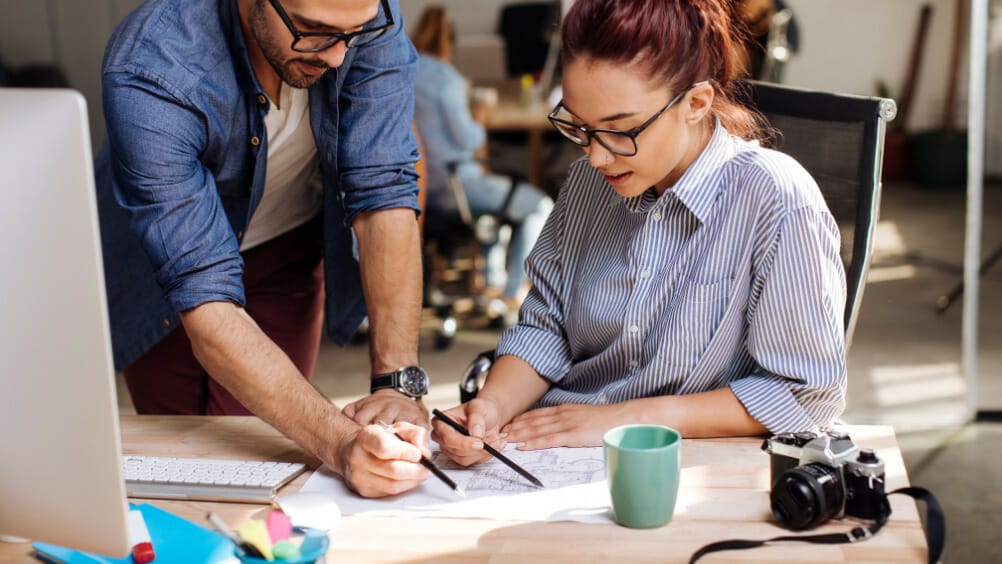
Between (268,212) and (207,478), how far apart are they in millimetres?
684

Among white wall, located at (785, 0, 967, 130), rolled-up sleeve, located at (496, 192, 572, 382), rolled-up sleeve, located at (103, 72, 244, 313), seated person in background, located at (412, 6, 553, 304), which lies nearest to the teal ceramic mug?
rolled-up sleeve, located at (496, 192, 572, 382)

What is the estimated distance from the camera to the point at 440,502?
4.01 ft

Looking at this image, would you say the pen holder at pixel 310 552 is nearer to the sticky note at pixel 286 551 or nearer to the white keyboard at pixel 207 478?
the sticky note at pixel 286 551

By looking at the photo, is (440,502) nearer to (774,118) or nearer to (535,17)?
(774,118)

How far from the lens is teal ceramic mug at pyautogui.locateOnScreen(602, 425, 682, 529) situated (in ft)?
3.56

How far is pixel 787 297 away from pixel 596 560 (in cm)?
49

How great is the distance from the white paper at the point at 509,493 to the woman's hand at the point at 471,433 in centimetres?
2

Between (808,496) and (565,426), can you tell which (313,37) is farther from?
(808,496)

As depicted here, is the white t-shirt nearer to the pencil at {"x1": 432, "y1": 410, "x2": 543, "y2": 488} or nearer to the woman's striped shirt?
the woman's striped shirt

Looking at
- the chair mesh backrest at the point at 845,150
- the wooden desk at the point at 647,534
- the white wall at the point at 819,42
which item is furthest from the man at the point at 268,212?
the white wall at the point at 819,42

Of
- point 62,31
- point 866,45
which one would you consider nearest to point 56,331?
point 866,45

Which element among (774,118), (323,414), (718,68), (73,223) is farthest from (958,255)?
(73,223)

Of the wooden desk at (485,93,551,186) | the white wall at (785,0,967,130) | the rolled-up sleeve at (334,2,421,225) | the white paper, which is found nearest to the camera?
the white paper

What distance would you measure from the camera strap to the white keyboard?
0.53 meters
